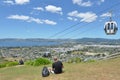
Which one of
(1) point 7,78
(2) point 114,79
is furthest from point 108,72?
→ (1) point 7,78

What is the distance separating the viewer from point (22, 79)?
22.6 metres

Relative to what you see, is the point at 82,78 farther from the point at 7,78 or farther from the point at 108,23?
the point at 108,23

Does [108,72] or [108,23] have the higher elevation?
[108,23]

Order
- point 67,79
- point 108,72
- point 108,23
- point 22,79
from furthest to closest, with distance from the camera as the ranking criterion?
1. point 108,23
2. point 22,79
3. point 108,72
4. point 67,79

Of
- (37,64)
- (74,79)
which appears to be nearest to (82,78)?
(74,79)

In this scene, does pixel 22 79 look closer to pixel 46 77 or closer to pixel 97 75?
pixel 46 77

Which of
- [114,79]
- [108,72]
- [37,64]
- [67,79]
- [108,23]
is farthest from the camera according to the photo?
[108,23]

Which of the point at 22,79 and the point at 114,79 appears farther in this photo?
the point at 22,79

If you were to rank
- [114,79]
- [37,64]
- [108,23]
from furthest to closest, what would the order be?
[108,23], [37,64], [114,79]

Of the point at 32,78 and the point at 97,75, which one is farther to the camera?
the point at 32,78

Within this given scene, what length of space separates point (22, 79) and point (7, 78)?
2.19 meters

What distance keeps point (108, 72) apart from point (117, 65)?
3.55 m

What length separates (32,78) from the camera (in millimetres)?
22281

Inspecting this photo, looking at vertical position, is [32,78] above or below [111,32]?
below
